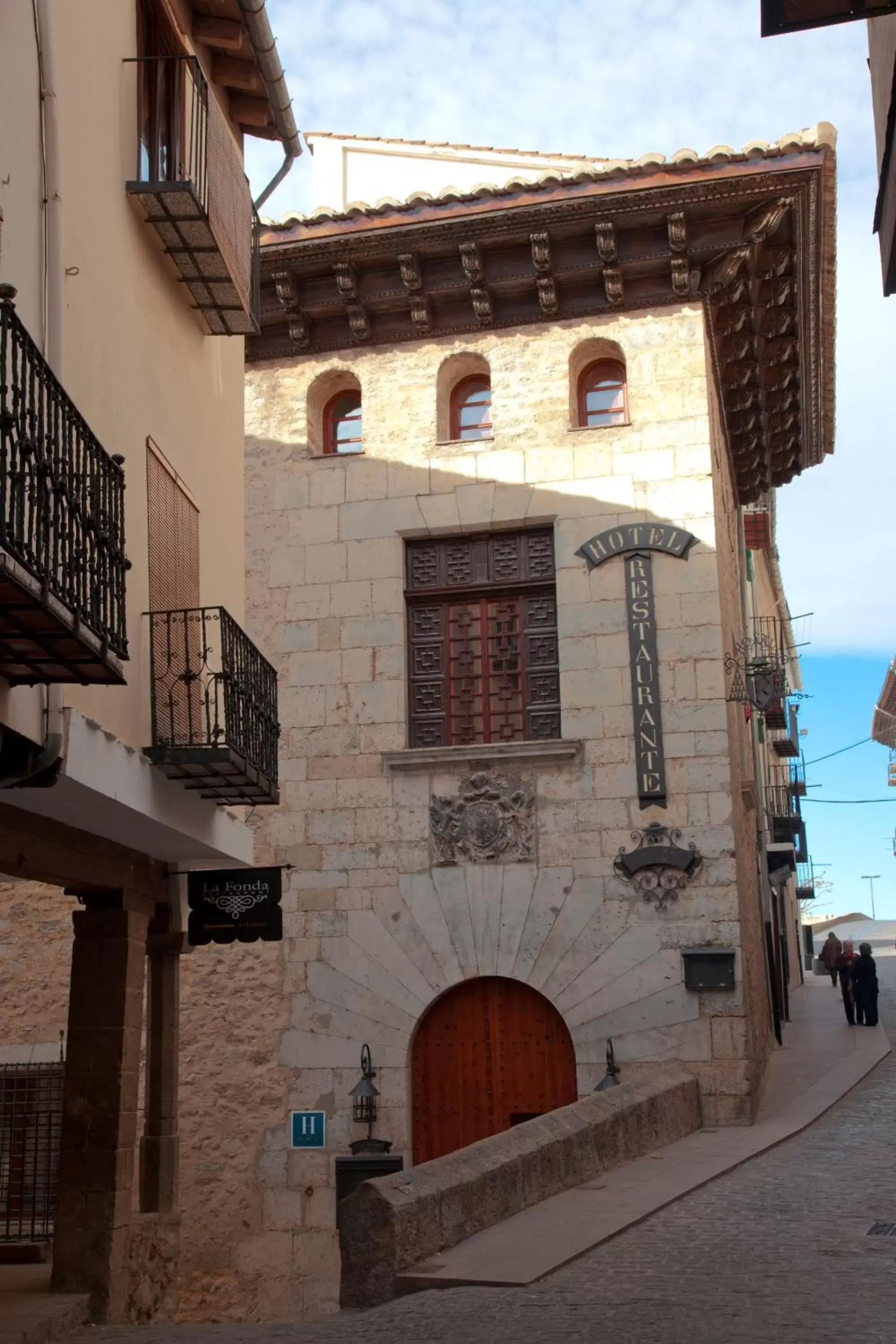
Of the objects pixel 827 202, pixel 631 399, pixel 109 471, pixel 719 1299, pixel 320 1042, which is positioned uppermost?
pixel 827 202

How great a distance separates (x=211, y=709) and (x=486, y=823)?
574 cm

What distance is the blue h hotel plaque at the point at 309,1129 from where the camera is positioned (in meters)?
15.3

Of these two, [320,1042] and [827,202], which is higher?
[827,202]

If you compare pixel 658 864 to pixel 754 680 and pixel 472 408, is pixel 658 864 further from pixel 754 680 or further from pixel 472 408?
pixel 472 408

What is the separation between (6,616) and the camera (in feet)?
21.7

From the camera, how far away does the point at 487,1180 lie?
9.09 m

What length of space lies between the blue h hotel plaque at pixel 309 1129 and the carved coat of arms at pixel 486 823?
2806mm

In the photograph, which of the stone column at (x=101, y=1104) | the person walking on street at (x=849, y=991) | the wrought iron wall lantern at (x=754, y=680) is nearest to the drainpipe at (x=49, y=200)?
the stone column at (x=101, y=1104)

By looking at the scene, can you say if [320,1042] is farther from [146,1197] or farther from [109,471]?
[109,471]

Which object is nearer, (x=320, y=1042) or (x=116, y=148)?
(x=116, y=148)

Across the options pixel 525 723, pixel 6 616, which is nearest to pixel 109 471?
pixel 6 616

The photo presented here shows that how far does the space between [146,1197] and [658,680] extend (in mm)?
7089

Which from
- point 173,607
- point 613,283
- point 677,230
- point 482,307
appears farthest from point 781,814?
point 173,607

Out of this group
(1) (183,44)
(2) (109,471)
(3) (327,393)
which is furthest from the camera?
(3) (327,393)
